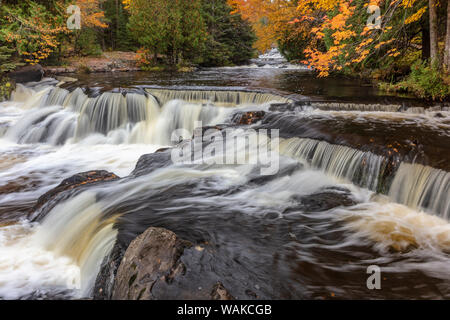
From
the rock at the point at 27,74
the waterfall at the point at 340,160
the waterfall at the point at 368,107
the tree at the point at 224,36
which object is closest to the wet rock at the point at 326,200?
the waterfall at the point at 340,160

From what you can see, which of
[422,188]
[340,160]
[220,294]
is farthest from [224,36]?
[220,294]

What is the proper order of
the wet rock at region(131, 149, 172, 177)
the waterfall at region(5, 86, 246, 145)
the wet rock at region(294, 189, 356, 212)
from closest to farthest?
the wet rock at region(294, 189, 356, 212) → the wet rock at region(131, 149, 172, 177) → the waterfall at region(5, 86, 246, 145)

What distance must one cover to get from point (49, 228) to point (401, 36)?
36.0ft

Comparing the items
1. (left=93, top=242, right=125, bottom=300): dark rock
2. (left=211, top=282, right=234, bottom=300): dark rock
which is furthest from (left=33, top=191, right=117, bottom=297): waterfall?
(left=211, top=282, right=234, bottom=300): dark rock

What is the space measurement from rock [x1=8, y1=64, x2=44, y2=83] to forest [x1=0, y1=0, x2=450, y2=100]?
30cm

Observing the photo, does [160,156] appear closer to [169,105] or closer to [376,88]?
[169,105]

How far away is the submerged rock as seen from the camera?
7.57 ft

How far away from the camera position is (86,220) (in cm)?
411

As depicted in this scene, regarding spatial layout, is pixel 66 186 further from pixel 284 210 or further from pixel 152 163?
pixel 284 210

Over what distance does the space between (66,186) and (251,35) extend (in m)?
26.5

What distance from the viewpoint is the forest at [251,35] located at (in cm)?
803

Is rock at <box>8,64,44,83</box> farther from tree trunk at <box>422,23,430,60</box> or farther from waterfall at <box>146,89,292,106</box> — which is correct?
tree trunk at <box>422,23,430,60</box>

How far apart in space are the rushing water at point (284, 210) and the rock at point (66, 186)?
0.16m
